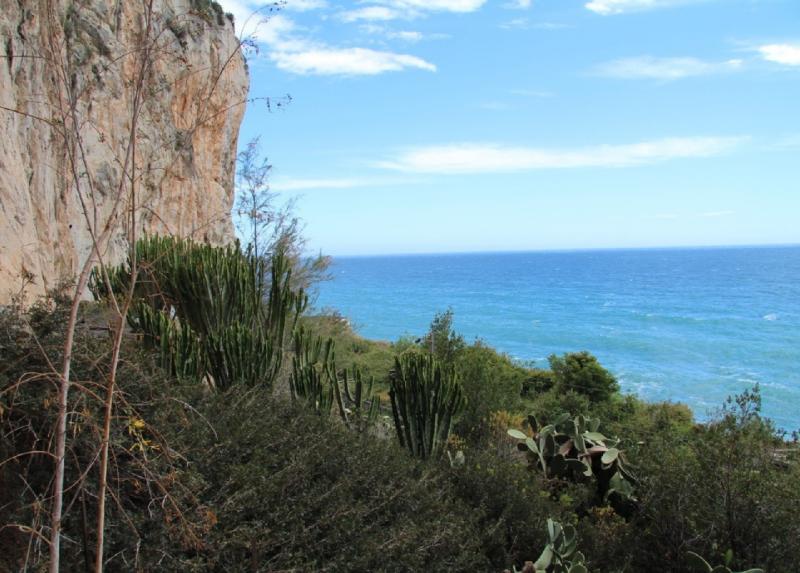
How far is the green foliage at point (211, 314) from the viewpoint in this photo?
222 inches

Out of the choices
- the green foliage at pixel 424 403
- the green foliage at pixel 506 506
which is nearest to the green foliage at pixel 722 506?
the green foliage at pixel 506 506

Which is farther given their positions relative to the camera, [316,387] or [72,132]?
[316,387]

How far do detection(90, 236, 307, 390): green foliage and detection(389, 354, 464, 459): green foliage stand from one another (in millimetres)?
1337

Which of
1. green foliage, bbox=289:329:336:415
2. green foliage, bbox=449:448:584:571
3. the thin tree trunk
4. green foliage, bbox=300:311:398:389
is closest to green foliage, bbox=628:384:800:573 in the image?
green foliage, bbox=449:448:584:571

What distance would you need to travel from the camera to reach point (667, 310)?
2462 inches

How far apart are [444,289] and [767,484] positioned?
93561 millimetres

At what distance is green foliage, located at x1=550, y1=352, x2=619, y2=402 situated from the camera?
48.3 feet

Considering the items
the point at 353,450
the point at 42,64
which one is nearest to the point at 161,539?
the point at 353,450

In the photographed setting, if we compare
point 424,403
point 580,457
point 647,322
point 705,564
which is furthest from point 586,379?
point 647,322

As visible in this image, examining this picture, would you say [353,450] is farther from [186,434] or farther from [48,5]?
[48,5]

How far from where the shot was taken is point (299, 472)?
4.25 meters

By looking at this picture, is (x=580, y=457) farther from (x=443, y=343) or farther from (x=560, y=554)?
(x=443, y=343)

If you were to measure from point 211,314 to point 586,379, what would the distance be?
33.8 feet

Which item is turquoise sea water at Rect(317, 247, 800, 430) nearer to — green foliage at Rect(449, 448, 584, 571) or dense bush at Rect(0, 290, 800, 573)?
dense bush at Rect(0, 290, 800, 573)
